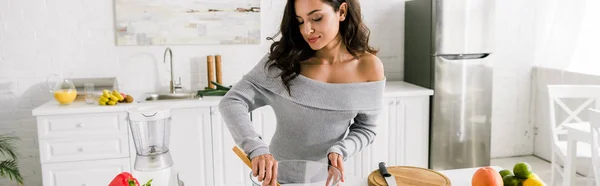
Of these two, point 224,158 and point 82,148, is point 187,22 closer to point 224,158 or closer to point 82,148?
point 224,158

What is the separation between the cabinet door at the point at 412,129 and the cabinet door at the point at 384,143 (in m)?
0.04

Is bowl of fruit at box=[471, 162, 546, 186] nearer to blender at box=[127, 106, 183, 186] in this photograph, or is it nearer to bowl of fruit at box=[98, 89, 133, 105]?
blender at box=[127, 106, 183, 186]

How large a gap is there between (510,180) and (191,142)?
2.33 meters

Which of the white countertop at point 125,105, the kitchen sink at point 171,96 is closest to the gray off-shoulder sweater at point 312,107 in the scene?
the white countertop at point 125,105

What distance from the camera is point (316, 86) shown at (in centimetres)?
172

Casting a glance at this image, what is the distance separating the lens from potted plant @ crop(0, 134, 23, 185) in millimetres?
3341

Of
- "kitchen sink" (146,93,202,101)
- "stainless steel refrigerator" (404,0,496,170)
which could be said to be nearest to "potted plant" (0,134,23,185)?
"kitchen sink" (146,93,202,101)

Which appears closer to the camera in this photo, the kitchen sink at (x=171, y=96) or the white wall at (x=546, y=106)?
the kitchen sink at (x=171, y=96)

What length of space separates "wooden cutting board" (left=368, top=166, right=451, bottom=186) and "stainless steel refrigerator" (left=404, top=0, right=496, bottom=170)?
7.38 feet

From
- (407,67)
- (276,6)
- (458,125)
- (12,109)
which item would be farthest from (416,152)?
(12,109)

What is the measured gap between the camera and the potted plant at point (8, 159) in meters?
3.34

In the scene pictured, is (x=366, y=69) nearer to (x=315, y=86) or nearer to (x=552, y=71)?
(x=315, y=86)

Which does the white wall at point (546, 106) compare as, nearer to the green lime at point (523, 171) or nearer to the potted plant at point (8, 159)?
the green lime at point (523, 171)

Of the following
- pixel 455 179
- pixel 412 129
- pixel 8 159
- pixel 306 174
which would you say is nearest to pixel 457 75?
pixel 412 129
